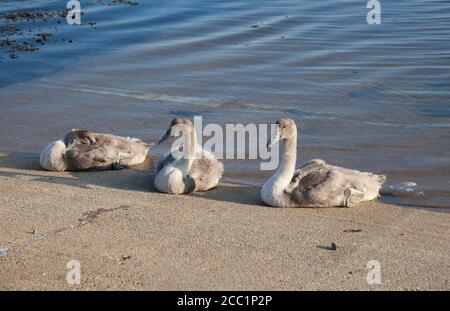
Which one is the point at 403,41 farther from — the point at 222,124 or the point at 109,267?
the point at 109,267

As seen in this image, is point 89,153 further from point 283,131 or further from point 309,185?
point 309,185

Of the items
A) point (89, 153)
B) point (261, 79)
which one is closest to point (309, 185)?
point (89, 153)

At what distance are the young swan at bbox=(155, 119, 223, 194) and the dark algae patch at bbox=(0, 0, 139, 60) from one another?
23.9 feet

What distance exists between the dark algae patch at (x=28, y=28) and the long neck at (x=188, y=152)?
24.3ft

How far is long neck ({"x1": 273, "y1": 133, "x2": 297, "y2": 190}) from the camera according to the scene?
8.60 metres

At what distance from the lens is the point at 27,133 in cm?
1138

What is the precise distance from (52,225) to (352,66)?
828cm

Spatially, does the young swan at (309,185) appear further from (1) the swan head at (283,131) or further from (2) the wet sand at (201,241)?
(2) the wet sand at (201,241)

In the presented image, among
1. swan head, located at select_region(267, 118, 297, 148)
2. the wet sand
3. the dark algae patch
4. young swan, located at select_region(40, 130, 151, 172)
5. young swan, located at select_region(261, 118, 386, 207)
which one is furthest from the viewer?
the dark algae patch

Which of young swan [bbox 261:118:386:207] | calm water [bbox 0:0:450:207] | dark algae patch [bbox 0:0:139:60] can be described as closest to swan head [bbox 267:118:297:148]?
young swan [bbox 261:118:386:207]

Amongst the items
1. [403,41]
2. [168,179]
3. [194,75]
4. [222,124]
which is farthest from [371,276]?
[403,41]

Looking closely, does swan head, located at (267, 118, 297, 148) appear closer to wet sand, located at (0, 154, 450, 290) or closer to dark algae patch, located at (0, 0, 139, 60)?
wet sand, located at (0, 154, 450, 290)

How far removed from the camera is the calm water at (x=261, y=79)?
10.8m

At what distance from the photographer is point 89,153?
9.84m
